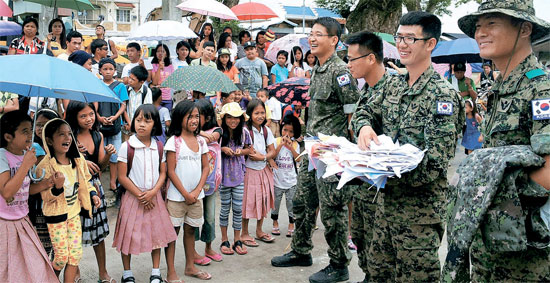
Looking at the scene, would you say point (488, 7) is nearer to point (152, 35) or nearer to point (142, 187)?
point (142, 187)

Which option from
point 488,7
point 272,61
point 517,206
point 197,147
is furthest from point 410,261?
point 272,61

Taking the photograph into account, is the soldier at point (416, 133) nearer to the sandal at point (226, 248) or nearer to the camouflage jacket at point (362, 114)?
the camouflage jacket at point (362, 114)

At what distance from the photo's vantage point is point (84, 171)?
4195mm

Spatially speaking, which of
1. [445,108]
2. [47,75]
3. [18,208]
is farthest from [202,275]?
[445,108]

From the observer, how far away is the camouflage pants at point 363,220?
13.0 ft

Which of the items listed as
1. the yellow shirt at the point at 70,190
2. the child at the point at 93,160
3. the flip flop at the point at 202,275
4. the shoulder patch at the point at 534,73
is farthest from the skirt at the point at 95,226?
the shoulder patch at the point at 534,73

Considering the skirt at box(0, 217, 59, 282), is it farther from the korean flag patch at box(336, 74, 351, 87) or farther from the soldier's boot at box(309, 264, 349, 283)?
the korean flag patch at box(336, 74, 351, 87)

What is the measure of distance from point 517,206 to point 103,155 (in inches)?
143

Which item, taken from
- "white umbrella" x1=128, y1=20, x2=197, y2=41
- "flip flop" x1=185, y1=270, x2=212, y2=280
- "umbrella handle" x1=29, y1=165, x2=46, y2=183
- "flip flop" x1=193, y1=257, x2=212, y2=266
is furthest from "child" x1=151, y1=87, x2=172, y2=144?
"umbrella handle" x1=29, y1=165, x2=46, y2=183

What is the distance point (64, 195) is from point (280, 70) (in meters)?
6.70

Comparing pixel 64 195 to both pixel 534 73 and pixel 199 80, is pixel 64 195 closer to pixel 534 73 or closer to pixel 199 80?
pixel 199 80

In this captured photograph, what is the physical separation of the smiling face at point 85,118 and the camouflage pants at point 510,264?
11.3ft

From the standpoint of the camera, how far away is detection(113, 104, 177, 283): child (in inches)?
174

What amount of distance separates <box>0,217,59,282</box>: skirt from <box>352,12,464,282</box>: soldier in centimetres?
242
